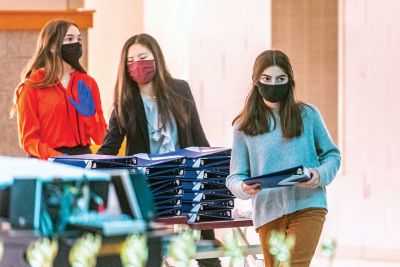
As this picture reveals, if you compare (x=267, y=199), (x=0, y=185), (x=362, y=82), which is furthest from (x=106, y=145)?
(x=362, y=82)

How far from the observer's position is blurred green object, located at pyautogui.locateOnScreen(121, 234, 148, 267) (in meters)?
1.72

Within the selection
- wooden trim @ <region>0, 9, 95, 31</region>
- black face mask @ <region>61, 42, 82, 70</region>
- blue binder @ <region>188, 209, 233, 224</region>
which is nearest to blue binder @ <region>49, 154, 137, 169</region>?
blue binder @ <region>188, 209, 233, 224</region>

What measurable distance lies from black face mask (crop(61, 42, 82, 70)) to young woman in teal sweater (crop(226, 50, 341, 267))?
4.89 ft

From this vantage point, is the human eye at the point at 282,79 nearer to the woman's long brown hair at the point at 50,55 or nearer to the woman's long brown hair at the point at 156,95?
the woman's long brown hair at the point at 156,95

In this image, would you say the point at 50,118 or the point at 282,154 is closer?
the point at 282,154

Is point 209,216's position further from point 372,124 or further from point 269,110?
point 372,124

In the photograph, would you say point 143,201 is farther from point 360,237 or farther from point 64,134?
point 360,237

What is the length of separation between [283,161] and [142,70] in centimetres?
118

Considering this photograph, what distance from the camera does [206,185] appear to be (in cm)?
511

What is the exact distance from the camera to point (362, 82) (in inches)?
362

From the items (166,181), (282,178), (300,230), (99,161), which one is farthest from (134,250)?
(166,181)

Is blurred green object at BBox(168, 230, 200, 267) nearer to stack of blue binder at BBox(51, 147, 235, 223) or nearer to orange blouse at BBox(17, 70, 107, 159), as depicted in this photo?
stack of blue binder at BBox(51, 147, 235, 223)

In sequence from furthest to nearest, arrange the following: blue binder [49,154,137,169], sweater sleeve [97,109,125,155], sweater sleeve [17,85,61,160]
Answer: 1. sweater sleeve [17,85,61,160]
2. sweater sleeve [97,109,125,155]
3. blue binder [49,154,137,169]

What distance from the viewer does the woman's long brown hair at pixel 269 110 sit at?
4.44 meters
